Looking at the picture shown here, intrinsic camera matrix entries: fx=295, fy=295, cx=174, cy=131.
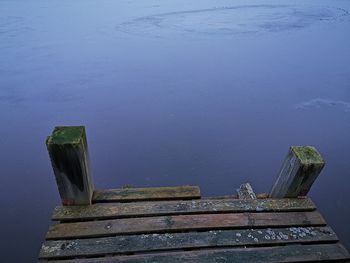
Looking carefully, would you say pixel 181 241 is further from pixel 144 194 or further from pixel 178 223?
pixel 144 194

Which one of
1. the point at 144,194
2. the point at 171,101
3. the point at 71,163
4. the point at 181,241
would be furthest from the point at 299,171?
the point at 171,101

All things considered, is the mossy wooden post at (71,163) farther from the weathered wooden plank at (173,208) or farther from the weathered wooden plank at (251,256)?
the weathered wooden plank at (251,256)

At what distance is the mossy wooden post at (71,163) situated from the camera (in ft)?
6.77

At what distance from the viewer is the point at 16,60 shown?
847cm

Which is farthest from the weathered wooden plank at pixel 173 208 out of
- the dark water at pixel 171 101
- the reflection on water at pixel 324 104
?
the reflection on water at pixel 324 104

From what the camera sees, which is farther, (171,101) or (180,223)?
(171,101)

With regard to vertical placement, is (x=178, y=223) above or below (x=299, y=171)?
below

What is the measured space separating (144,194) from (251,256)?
3.28 ft

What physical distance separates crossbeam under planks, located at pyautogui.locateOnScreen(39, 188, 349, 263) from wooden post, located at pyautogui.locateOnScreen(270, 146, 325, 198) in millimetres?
97

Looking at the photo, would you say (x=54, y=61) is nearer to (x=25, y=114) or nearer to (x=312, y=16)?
(x=25, y=114)

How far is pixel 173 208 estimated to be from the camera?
2391 millimetres

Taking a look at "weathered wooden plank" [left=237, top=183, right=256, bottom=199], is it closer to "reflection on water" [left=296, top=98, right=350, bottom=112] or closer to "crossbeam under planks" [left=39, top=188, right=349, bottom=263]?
"crossbeam under planks" [left=39, top=188, right=349, bottom=263]

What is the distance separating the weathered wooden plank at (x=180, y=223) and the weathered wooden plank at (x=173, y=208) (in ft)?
0.17

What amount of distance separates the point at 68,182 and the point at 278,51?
837 centimetres
